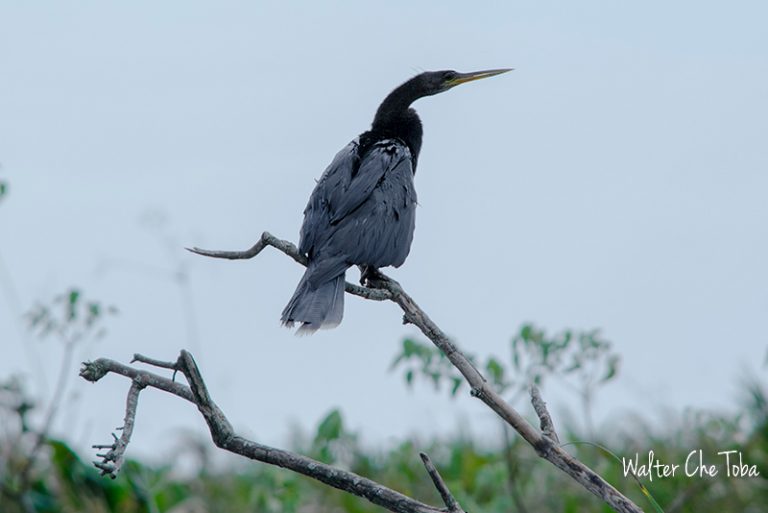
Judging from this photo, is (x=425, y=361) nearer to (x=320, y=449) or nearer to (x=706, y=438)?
(x=320, y=449)

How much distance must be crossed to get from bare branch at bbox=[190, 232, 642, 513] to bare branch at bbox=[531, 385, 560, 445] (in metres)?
0.01

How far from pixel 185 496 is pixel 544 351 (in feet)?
11.2

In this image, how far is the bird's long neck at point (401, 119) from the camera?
17.2 feet

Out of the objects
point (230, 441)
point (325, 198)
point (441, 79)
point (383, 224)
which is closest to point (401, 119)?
point (441, 79)

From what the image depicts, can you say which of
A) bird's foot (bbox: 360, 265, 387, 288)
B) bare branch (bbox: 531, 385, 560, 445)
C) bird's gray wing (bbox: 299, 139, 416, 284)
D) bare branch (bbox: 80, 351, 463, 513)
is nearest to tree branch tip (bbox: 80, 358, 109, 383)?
bare branch (bbox: 80, 351, 463, 513)

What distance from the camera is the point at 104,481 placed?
21.3 feet

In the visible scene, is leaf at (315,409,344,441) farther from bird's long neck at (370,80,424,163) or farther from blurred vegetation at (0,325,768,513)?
bird's long neck at (370,80,424,163)

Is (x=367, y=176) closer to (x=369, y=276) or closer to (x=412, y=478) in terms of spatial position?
(x=369, y=276)

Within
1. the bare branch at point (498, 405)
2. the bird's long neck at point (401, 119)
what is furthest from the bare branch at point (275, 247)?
the bird's long neck at point (401, 119)

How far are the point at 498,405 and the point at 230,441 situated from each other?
0.65 m

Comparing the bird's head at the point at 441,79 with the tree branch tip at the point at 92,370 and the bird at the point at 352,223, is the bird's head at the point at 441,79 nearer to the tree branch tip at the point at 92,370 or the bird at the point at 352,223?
the bird at the point at 352,223

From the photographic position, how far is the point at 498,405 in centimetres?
270

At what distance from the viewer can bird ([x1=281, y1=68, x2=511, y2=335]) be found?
3.98 m

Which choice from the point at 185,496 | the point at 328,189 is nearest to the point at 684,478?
the point at 328,189
